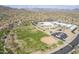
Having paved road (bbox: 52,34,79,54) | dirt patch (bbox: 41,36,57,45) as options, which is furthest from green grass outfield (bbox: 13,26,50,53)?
paved road (bbox: 52,34,79,54)

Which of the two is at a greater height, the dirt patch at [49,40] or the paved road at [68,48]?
the dirt patch at [49,40]

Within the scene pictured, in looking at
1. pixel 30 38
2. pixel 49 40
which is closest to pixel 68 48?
pixel 49 40

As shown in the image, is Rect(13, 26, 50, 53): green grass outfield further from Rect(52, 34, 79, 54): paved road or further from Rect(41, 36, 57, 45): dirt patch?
Rect(52, 34, 79, 54): paved road

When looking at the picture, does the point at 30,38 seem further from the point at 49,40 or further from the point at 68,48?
the point at 68,48

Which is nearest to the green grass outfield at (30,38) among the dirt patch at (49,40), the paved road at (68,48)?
the dirt patch at (49,40)

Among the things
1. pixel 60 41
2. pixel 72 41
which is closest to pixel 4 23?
pixel 60 41

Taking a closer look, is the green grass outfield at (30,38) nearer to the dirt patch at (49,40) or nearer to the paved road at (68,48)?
the dirt patch at (49,40)

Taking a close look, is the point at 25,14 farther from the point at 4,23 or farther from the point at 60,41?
the point at 60,41

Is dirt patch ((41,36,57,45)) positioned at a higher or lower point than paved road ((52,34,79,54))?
higher
